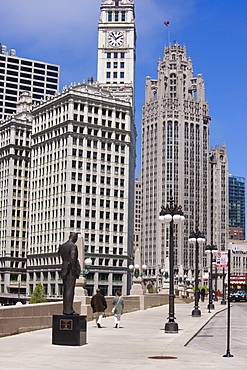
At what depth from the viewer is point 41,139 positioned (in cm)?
13275

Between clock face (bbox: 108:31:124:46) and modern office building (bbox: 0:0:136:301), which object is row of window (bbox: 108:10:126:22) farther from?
modern office building (bbox: 0:0:136:301)

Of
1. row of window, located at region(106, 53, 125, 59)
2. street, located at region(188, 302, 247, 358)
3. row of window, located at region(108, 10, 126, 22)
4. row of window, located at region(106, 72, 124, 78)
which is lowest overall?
street, located at region(188, 302, 247, 358)

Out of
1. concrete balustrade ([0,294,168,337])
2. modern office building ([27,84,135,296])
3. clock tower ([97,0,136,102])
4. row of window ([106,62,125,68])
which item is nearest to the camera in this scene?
Answer: concrete balustrade ([0,294,168,337])

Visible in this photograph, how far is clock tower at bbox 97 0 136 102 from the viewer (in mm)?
152500

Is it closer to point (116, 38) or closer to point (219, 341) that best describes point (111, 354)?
point (219, 341)

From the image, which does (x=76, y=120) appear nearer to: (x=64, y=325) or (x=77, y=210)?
(x=77, y=210)

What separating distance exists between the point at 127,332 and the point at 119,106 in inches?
4227

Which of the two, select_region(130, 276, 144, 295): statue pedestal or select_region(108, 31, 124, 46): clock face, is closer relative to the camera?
select_region(130, 276, 144, 295): statue pedestal

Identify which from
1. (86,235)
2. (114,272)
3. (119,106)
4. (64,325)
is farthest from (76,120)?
(64,325)

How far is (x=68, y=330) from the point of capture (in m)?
19.3

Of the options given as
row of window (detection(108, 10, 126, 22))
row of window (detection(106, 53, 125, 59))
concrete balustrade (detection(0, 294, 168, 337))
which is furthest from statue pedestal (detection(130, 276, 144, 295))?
row of window (detection(108, 10, 126, 22))

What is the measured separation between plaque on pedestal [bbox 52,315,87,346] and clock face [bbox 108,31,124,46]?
466 feet

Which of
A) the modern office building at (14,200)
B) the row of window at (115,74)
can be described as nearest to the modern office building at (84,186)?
the modern office building at (14,200)

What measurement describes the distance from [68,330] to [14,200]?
121807 mm
